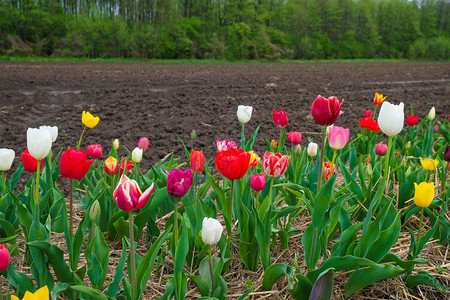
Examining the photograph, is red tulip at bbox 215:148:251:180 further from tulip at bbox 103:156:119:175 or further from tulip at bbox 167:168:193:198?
tulip at bbox 103:156:119:175

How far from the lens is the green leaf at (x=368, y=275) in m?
1.43

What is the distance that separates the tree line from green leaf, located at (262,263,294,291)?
31578 mm

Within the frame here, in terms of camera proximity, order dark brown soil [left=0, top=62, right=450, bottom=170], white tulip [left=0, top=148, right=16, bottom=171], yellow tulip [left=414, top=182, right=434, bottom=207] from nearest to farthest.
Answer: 1. yellow tulip [left=414, top=182, right=434, bottom=207]
2. white tulip [left=0, top=148, right=16, bottom=171]
3. dark brown soil [left=0, top=62, right=450, bottom=170]

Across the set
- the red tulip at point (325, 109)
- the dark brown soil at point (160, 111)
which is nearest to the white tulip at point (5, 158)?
the red tulip at point (325, 109)

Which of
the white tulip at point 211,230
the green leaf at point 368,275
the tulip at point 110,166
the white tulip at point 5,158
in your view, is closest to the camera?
the white tulip at point 211,230

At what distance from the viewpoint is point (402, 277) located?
1723mm

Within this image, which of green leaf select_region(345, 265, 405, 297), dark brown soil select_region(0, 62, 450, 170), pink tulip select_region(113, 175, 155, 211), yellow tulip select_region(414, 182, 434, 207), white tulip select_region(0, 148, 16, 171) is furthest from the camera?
dark brown soil select_region(0, 62, 450, 170)

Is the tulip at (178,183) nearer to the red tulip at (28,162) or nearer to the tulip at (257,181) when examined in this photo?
the tulip at (257,181)

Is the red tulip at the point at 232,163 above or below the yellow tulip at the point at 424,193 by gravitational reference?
above

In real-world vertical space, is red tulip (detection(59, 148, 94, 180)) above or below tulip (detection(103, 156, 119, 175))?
above

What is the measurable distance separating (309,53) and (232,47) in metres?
11.9

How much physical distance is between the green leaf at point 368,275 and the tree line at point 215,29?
31787mm

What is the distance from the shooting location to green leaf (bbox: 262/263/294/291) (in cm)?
150

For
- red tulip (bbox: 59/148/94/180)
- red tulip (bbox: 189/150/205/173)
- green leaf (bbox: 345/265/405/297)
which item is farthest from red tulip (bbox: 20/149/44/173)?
green leaf (bbox: 345/265/405/297)
